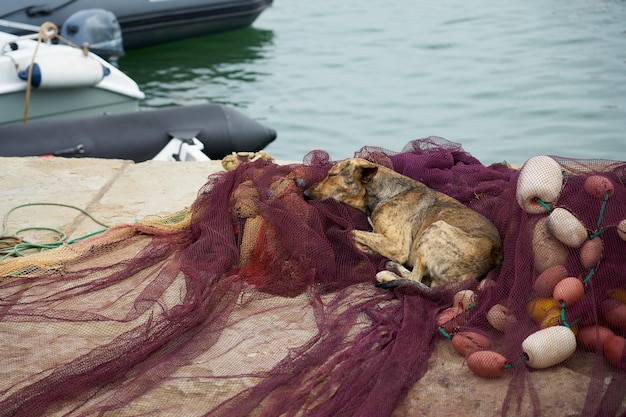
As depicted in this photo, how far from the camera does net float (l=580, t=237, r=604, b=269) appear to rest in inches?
129

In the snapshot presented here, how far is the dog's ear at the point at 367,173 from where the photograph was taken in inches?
169

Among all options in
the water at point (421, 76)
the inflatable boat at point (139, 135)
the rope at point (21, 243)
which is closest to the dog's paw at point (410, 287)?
the rope at point (21, 243)

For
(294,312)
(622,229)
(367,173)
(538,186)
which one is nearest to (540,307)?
(622,229)

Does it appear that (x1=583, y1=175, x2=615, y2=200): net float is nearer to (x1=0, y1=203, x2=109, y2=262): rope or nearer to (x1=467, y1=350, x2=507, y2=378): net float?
(x1=467, y1=350, x2=507, y2=378): net float

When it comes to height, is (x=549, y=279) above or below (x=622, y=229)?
below

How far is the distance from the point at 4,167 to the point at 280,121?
753 cm

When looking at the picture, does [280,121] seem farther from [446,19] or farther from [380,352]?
[380,352]

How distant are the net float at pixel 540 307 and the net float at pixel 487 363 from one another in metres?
0.29

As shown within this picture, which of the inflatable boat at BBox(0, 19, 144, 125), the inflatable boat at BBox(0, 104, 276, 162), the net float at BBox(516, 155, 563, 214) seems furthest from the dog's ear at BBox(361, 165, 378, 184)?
the inflatable boat at BBox(0, 19, 144, 125)

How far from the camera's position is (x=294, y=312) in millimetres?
3686

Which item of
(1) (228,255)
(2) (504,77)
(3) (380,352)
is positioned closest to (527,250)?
(3) (380,352)

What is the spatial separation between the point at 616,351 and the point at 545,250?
0.55 m

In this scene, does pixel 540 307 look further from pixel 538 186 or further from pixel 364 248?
pixel 364 248

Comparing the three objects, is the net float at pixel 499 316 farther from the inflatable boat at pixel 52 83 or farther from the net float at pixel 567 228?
the inflatable boat at pixel 52 83
